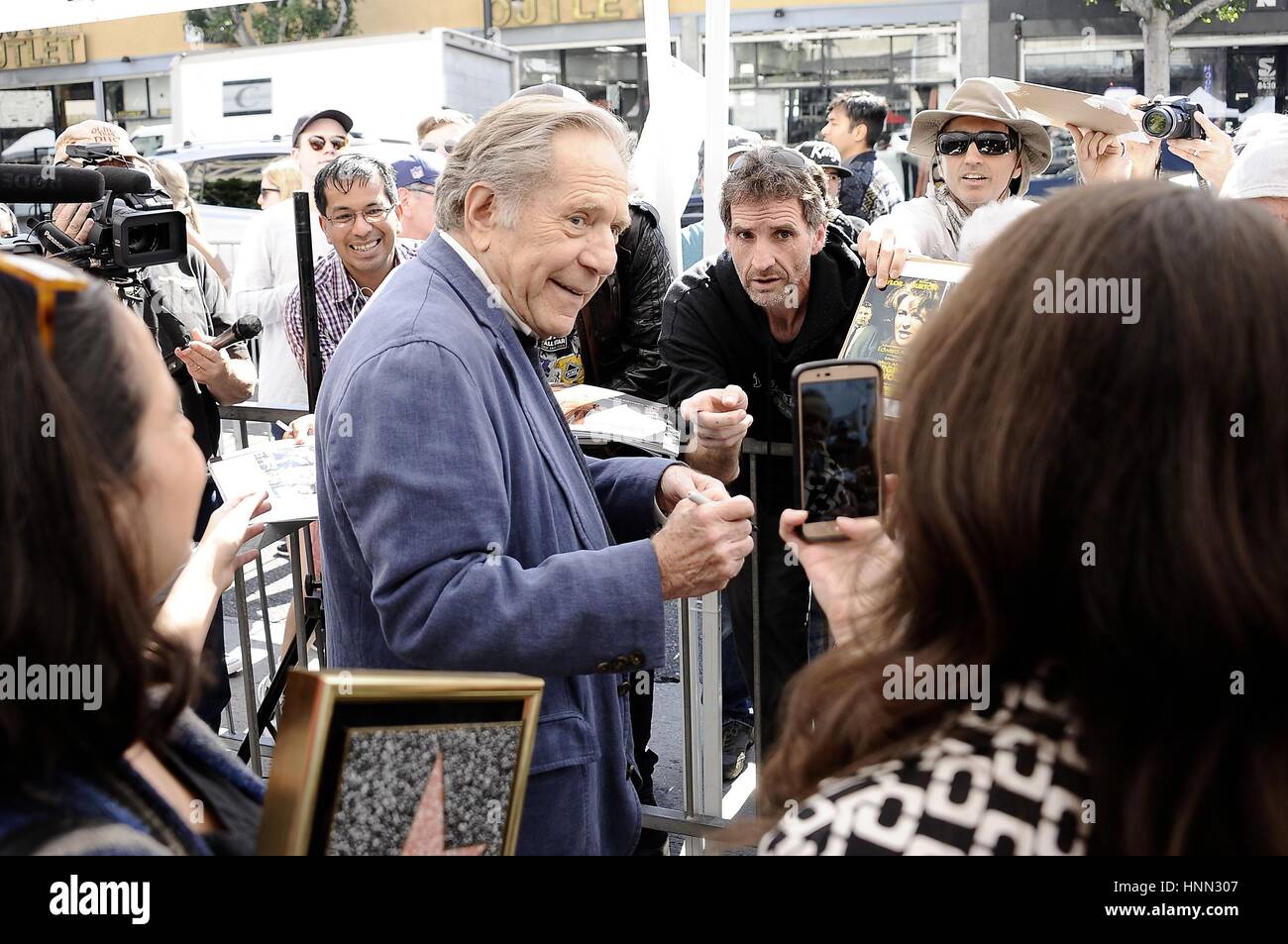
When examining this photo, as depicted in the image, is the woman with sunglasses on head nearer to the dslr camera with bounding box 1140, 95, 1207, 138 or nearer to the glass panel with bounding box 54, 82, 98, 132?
the dslr camera with bounding box 1140, 95, 1207, 138

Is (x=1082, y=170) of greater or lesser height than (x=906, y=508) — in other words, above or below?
above

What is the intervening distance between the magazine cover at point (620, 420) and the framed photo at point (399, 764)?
143 centimetres

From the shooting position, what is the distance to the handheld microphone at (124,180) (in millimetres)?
2650

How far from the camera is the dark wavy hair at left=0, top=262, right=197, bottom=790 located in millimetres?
1094

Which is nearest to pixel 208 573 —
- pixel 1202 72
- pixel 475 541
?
pixel 475 541

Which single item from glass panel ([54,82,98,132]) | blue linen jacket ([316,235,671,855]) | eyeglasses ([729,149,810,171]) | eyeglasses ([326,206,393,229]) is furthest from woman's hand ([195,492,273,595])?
glass panel ([54,82,98,132])

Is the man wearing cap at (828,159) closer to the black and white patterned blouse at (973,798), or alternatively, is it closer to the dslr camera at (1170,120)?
the dslr camera at (1170,120)

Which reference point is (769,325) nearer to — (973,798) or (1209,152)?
(1209,152)

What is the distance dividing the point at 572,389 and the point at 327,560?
42.5 inches

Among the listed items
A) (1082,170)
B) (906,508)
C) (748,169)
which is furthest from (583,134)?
(1082,170)

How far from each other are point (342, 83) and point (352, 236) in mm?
11854

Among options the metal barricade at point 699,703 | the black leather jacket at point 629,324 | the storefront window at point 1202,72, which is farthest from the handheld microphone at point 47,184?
the storefront window at point 1202,72
